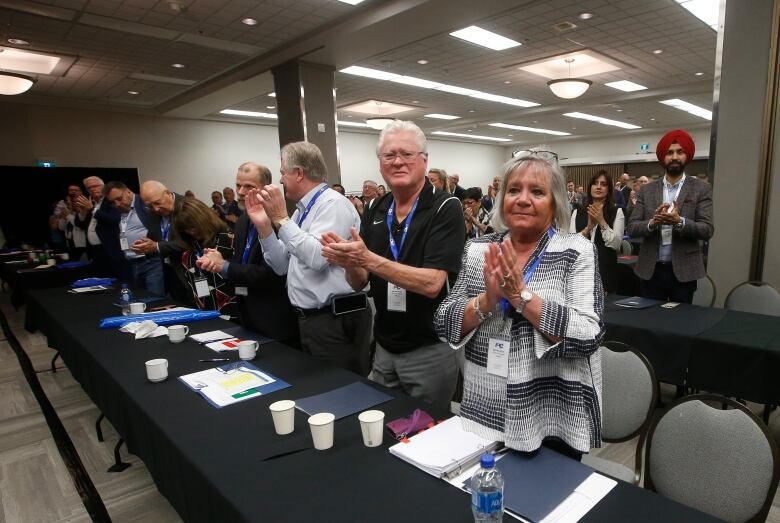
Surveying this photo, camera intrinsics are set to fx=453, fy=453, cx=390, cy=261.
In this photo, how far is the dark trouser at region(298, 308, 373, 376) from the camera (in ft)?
6.51

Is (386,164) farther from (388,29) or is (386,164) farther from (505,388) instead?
(388,29)

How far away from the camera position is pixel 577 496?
0.97m

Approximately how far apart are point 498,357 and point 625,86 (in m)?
10.8

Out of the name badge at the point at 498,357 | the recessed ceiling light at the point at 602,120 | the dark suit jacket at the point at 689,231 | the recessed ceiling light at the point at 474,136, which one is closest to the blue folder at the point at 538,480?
the name badge at the point at 498,357

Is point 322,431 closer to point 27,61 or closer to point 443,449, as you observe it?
point 443,449

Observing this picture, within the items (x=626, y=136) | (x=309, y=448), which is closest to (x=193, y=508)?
(x=309, y=448)

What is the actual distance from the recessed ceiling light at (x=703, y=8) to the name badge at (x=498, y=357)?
6.27 m

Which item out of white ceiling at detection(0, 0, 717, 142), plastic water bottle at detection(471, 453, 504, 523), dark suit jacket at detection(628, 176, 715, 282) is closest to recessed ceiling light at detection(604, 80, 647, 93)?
white ceiling at detection(0, 0, 717, 142)

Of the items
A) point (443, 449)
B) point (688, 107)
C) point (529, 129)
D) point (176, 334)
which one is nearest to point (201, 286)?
point (176, 334)

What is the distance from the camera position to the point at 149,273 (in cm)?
424

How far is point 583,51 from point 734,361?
655 cm

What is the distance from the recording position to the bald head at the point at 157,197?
3.60m

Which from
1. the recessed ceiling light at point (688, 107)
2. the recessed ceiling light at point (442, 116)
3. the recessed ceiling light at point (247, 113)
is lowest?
the recessed ceiling light at point (688, 107)

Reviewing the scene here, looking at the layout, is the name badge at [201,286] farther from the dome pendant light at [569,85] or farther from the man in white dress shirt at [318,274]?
the dome pendant light at [569,85]
